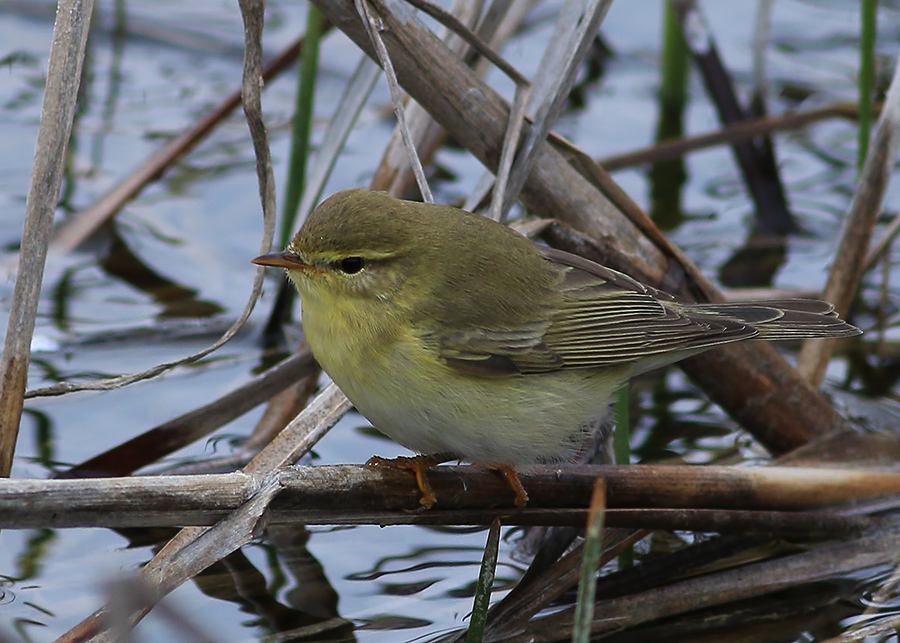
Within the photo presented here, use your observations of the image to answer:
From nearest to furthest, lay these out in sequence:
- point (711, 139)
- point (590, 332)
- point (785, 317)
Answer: point (590, 332), point (785, 317), point (711, 139)

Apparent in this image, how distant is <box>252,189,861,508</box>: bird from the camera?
3.51 m

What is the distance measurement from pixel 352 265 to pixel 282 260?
0.75 ft

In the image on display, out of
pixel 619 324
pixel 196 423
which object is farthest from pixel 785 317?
pixel 196 423

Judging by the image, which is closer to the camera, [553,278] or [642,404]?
[553,278]

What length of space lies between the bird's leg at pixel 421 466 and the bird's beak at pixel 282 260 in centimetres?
66

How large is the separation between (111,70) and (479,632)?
228 inches

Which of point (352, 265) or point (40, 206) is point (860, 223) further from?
point (40, 206)

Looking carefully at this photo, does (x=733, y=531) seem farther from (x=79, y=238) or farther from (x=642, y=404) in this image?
(x=79, y=238)

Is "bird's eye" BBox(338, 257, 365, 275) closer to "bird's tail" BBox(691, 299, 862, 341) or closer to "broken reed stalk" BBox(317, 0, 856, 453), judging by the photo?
"broken reed stalk" BBox(317, 0, 856, 453)

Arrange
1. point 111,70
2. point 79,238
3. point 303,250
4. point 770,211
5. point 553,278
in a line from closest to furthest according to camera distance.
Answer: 1. point 303,250
2. point 553,278
3. point 79,238
4. point 770,211
5. point 111,70

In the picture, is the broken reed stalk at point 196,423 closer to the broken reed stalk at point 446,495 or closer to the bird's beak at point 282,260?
the broken reed stalk at point 446,495

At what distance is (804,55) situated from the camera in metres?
8.32

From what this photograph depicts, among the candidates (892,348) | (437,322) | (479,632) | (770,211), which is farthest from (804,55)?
(479,632)

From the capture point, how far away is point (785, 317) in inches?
160
